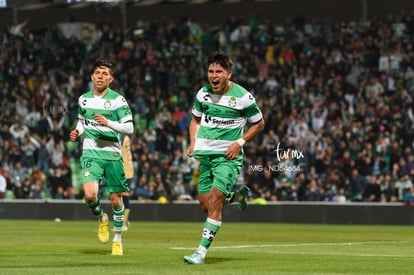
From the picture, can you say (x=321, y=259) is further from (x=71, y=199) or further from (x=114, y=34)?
(x=114, y=34)

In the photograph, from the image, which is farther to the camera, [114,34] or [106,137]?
[114,34]

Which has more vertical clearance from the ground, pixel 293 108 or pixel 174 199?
pixel 293 108

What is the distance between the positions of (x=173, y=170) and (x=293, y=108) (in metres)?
4.38

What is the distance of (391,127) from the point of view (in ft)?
112

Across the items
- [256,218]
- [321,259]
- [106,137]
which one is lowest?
[256,218]

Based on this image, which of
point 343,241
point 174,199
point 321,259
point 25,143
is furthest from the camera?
point 25,143

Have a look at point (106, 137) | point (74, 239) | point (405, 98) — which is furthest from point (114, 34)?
point (106, 137)

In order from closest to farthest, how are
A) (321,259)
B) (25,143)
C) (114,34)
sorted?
(321,259)
(25,143)
(114,34)

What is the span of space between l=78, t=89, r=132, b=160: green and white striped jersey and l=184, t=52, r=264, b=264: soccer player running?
1.92 meters

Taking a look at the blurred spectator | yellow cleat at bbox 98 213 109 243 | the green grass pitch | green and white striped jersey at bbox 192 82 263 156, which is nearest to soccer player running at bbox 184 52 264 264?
green and white striped jersey at bbox 192 82 263 156

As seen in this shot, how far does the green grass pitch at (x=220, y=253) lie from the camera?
13.3 meters

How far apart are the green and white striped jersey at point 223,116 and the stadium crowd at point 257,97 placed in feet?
51.8

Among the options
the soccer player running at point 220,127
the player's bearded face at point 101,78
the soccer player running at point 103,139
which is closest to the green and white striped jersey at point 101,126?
the soccer player running at point 103,139

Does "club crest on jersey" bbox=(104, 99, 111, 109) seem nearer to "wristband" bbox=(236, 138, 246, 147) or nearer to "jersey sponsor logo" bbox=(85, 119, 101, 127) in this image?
"jersey sponsor logo" bbox=(85, 119, 101, 127)
